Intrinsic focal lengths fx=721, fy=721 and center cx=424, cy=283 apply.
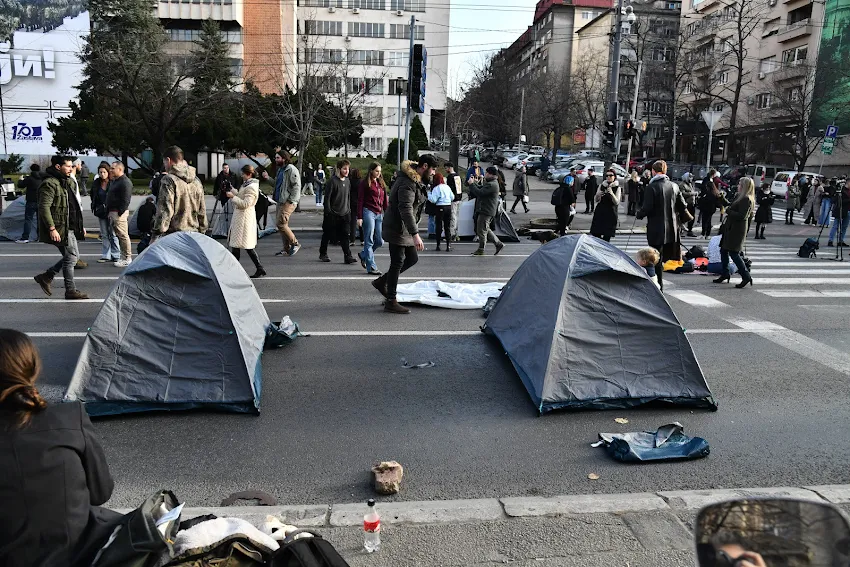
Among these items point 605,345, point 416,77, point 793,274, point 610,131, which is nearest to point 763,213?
point 610,131

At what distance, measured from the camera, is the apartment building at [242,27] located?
58.7m

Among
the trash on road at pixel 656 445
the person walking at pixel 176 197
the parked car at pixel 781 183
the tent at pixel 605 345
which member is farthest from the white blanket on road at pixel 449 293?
the parked car at pixel 781 183

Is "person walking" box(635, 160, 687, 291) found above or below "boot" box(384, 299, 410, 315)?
above

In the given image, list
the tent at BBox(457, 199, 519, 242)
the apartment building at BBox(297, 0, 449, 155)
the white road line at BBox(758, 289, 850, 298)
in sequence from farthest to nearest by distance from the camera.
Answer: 1. the apartment building at BBox(297, 0, 449, 155)
2. the tent at BBox(457, 199, 519, 242)
3. the white road line at BBox(758, 289, 850, 298)

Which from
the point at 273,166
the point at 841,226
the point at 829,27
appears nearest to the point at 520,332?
the point at 841,226

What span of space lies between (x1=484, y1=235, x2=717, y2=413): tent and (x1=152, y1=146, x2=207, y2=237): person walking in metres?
5.85

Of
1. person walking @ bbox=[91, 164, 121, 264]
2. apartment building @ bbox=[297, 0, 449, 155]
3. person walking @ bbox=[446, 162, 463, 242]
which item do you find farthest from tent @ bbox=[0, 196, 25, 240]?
apartment building @ bbox=[297, 0, 449, 155]

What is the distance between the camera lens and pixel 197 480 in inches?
184

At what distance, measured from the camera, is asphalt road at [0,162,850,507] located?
15.5 ft

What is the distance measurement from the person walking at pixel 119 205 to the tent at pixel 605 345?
340 inches

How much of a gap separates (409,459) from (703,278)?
9.25 metres

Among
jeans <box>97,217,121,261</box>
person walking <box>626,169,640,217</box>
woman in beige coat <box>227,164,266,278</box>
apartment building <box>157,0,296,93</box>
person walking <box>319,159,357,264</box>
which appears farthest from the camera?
apartment building <box>157,0,296,93</box>

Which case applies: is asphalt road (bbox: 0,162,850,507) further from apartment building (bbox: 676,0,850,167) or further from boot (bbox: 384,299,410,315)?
apartment building (bbox: 676,0,850,167)

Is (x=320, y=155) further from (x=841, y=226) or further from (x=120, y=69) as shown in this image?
(x=841, y=226)
